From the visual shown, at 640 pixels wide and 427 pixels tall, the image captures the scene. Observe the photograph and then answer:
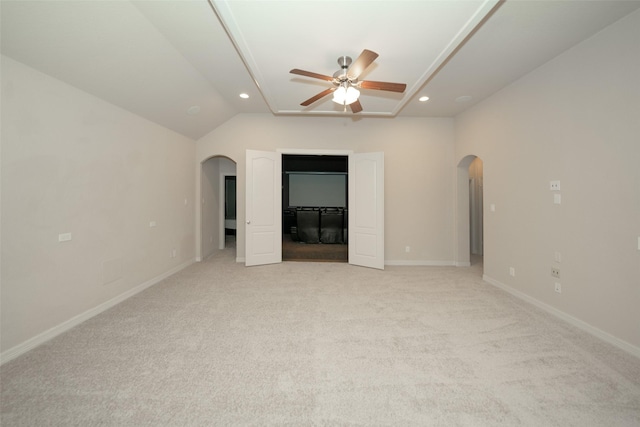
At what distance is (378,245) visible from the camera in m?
4.59

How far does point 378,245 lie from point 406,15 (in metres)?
3.45

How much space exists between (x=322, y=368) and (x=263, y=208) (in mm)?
3434

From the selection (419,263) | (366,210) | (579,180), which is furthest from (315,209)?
(579,180)

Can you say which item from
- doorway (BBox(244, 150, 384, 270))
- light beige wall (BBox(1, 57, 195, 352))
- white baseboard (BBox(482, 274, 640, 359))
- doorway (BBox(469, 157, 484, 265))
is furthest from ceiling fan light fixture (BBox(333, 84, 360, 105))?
doorway (BBox(469, 157, 484, 265))

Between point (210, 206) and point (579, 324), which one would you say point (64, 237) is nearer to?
point (210, 206)

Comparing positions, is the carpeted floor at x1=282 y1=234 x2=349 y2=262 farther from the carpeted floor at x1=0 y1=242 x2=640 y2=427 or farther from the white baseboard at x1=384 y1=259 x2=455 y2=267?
the carpeted floor at x1=0 y1=242 x2=640 y2=427

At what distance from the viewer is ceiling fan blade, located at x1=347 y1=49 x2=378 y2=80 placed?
2.03 meters

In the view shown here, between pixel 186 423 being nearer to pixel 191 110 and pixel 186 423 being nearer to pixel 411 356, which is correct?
pixel 411 356

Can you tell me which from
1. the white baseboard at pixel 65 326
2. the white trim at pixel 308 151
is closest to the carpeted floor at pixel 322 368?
the white baseboard at pixel 65 326

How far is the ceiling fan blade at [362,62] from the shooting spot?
6.67ft

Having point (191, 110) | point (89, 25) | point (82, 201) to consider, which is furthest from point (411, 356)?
point (191, 110)

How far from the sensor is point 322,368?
1.87m

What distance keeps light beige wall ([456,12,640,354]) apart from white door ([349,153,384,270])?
1.85m

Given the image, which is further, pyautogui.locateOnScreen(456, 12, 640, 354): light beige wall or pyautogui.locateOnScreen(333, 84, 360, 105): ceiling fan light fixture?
pyautogui.locateOnScreen(333, 84, 360, 105): ceiling fan light fixture
